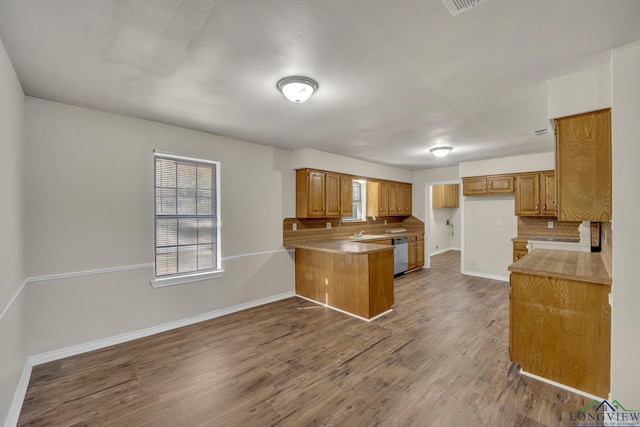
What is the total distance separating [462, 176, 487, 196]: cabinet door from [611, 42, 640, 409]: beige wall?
13.5 ft

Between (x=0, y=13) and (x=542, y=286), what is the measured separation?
412 centimetres

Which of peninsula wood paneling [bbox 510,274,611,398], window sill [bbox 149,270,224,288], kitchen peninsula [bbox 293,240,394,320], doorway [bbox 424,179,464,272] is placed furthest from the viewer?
doorway [bbox 424,179,464,272]

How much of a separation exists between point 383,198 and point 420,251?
1753mm

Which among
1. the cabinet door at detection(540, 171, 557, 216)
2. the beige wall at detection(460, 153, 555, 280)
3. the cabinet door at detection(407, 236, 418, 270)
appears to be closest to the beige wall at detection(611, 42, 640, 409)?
the cabinet door at detection(540, 171, 557, 216)

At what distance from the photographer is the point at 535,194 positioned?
16.7 ft

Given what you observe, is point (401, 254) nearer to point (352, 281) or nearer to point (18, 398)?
point (352, 281)

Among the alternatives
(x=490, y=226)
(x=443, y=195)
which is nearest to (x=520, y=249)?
(x=490, y=226)

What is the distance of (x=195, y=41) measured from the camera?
1.79 meters

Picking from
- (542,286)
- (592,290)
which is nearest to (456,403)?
(542,286)

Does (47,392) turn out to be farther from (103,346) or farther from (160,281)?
(160,281)

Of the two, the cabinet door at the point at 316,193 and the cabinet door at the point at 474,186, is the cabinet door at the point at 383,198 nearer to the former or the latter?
the cabinet door at the point at 474,186

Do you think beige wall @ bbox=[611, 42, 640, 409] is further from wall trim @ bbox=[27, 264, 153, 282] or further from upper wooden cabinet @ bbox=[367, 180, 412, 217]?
upper wooden cabinet @ bbox=[367, 180, 412, 217]

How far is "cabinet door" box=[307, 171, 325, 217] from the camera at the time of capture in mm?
4797

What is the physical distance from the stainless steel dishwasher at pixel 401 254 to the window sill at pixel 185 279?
3723 millimetres
